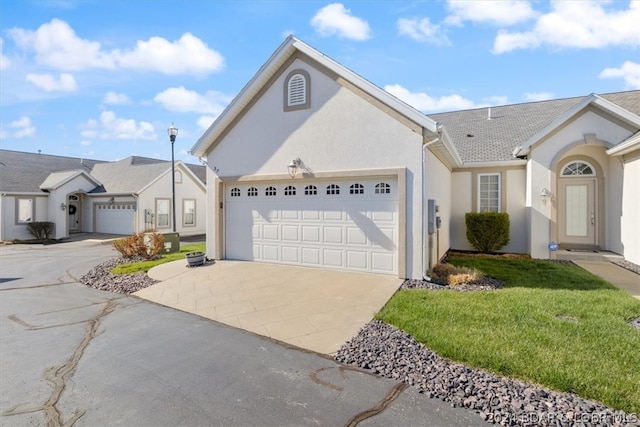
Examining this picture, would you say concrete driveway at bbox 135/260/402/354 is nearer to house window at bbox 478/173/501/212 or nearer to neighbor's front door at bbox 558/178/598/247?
house window at bbox 478/173/501/212

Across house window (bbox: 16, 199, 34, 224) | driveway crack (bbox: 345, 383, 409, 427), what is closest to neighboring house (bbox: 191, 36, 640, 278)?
driveway crack (bbox: 345, 383, 409, 427)

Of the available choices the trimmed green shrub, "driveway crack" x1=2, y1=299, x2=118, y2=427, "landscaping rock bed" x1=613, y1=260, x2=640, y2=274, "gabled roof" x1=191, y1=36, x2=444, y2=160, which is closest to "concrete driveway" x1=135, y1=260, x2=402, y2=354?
"driveway crack" x1=2, y1=299, x2=118, y2=427

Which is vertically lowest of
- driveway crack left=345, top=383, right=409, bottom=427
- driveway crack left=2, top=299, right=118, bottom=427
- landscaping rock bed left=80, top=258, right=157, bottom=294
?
driveway crack left=2, top=299, right=118, bottom=427

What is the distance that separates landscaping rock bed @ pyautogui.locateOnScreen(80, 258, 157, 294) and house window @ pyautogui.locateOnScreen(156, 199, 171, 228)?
12409 mm

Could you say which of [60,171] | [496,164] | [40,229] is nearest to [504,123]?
[496,164]

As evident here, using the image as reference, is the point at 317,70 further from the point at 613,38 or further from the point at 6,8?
the point at 613,38

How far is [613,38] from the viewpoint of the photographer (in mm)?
10648

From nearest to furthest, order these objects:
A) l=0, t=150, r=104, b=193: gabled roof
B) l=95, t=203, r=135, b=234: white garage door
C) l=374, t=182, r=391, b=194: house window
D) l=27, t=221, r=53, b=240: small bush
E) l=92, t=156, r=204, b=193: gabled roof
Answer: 1. l=374, t=182, r=391, b=194: house window
2. l=27, t=221, r=53, b=240: small bush
3. l=0, t=150, r=104, b=193: gabled roof
4. l=95, t=203, r=135, b=234: white garage door
5. l=92, t=156, r=204, b=193: gabled roof

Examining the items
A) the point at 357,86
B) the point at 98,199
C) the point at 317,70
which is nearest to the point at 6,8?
the point at 317,70

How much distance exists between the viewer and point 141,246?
41.8ft

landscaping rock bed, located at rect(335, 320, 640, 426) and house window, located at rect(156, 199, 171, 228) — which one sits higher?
house window, located at rect(156, 199, 171, 228)

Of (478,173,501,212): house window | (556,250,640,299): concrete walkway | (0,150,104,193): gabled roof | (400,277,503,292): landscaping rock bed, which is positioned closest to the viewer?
(400,277,503,292): landscaping rock bed

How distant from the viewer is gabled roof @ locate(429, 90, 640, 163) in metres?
13.7

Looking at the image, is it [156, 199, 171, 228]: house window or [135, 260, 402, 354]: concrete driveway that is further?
[156, 199, 171, 228]: house window
